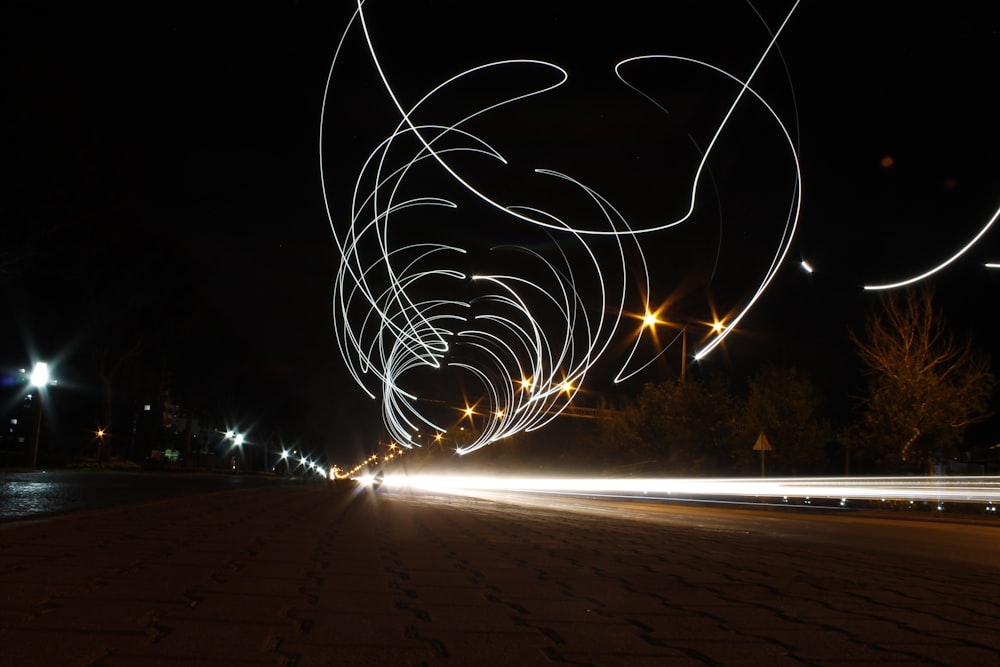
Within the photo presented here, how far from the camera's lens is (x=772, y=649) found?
5301 millimetres

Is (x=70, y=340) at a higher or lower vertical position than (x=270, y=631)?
higher

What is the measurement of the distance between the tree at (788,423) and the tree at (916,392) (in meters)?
5.53

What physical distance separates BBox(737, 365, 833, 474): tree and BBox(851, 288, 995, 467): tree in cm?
553

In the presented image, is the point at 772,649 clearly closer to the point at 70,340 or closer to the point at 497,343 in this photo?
the point at 70,340

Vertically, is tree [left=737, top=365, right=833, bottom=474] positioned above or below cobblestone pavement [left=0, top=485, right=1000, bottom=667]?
above

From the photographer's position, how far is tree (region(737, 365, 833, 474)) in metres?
42.9

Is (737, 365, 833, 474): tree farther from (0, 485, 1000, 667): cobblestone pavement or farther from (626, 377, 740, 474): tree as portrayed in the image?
(0, 485, 1000, 667): cobblestone pavement

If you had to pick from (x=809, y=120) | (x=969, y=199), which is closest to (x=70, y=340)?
(x=809, y=120)

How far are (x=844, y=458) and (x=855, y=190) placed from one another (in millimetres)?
15837

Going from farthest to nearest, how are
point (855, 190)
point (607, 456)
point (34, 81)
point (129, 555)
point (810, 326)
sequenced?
point (607, 456), point (810, 326), point (855, 190), point (34, 81), point (129, 555)

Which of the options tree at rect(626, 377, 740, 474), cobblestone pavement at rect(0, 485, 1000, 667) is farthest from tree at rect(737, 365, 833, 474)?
cobblestone pavement at rect(0, 485, 1000, 667)

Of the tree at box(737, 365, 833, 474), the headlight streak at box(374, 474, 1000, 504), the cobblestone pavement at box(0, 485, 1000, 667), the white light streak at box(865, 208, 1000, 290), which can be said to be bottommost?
the cobblestone pavement at box(0, 485, 1000, 667)

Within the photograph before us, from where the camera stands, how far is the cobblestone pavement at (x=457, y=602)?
498 centimetres

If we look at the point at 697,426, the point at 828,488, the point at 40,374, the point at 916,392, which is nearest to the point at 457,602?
the point at 828,488
